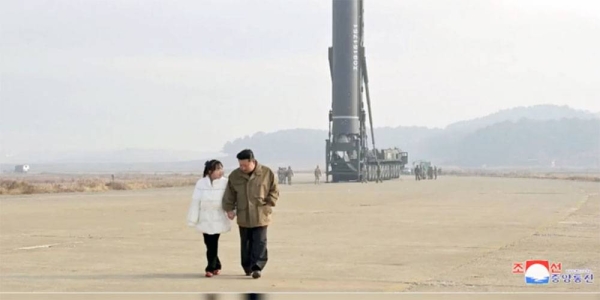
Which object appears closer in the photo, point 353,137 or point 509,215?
point 509,215

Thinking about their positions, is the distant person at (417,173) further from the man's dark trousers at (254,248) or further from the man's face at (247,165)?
the man's face at (247,165)

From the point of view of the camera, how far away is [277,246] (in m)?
13.9

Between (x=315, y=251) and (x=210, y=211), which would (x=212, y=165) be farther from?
(x=315, y=251)

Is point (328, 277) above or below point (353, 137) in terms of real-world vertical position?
below

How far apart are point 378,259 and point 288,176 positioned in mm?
42759

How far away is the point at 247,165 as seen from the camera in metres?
9.96

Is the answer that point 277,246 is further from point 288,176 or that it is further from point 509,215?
point 288,176

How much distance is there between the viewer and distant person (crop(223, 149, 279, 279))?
1001 centimetres

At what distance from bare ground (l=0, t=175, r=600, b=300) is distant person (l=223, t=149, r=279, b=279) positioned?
293 mm

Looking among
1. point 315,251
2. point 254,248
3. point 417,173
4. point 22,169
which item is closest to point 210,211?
point 254,248

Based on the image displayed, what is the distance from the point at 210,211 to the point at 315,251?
3.24m

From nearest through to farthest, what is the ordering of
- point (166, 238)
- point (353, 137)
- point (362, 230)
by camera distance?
point (166, 238)
point (362, 230)
point (353, 137)

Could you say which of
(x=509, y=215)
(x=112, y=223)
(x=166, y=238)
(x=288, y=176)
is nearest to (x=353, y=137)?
(x=288, y=176)

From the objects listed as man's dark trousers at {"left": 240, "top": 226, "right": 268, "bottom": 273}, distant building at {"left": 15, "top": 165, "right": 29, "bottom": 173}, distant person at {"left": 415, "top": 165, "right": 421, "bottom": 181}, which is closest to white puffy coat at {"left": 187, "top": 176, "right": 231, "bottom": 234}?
man's dark trousers at {"left": 240, "top": 226, "right": 268, "bottom": 273}
